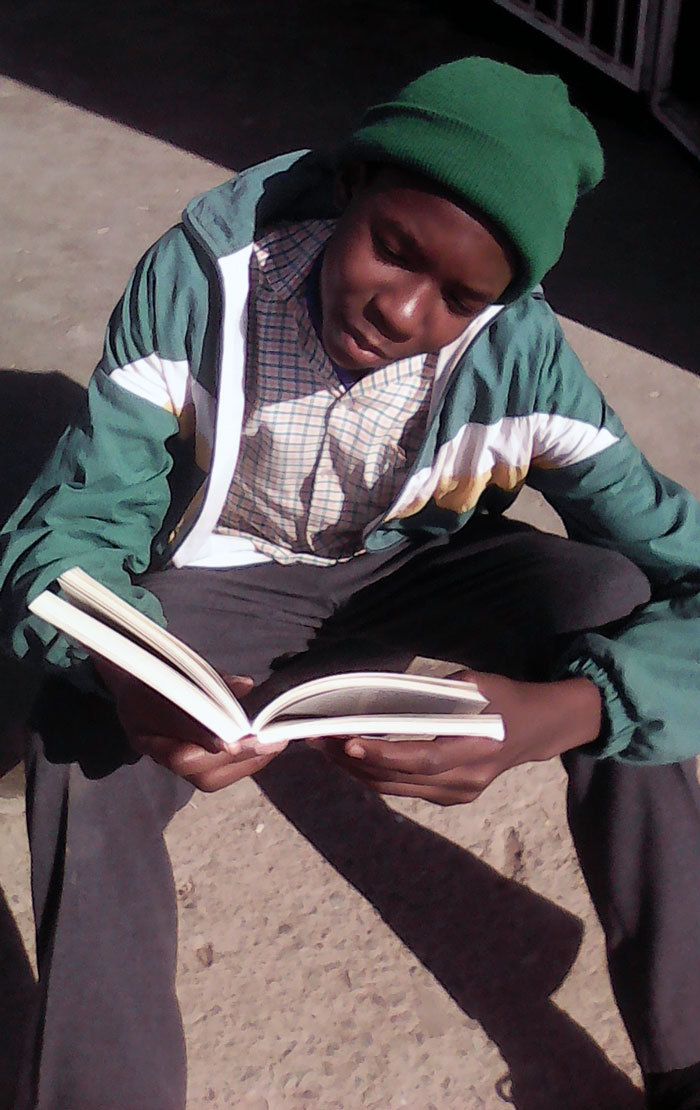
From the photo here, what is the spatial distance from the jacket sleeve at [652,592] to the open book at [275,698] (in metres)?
0.22

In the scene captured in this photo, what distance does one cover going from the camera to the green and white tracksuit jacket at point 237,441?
4.49 ft

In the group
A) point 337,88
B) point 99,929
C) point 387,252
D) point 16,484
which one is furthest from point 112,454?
point 337,88

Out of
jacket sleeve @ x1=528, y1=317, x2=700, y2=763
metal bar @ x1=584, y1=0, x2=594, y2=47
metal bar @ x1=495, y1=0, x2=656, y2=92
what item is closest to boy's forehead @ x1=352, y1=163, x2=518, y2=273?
jacket sleeve @ x1=528, y1=317, x2=700, y2=763

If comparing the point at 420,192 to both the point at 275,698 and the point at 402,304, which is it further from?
the point at 275,698

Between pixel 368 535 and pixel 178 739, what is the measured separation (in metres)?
0.44

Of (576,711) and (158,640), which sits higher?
(158,640)

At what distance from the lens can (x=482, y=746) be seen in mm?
1263

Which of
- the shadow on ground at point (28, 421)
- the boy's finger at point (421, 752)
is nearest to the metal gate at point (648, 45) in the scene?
the shadow on ground at point (28, 421)

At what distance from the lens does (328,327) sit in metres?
1.31

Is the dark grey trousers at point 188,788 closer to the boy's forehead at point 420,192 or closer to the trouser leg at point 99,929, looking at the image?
the trouser leg at point 99,929

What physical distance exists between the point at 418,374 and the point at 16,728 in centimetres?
87

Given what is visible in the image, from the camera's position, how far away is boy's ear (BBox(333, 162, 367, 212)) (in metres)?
1.26

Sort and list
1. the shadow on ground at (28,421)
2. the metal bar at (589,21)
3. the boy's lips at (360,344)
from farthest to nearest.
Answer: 1. the metal bar at (589,21)
2. the shadow on ground at (28,421)
3. the boy's lips at (360,344)

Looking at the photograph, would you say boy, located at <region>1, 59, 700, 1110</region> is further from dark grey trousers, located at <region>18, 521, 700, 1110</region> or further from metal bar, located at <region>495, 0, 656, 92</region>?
metal bar, located at <region>495, 0, 656, 92</region>
